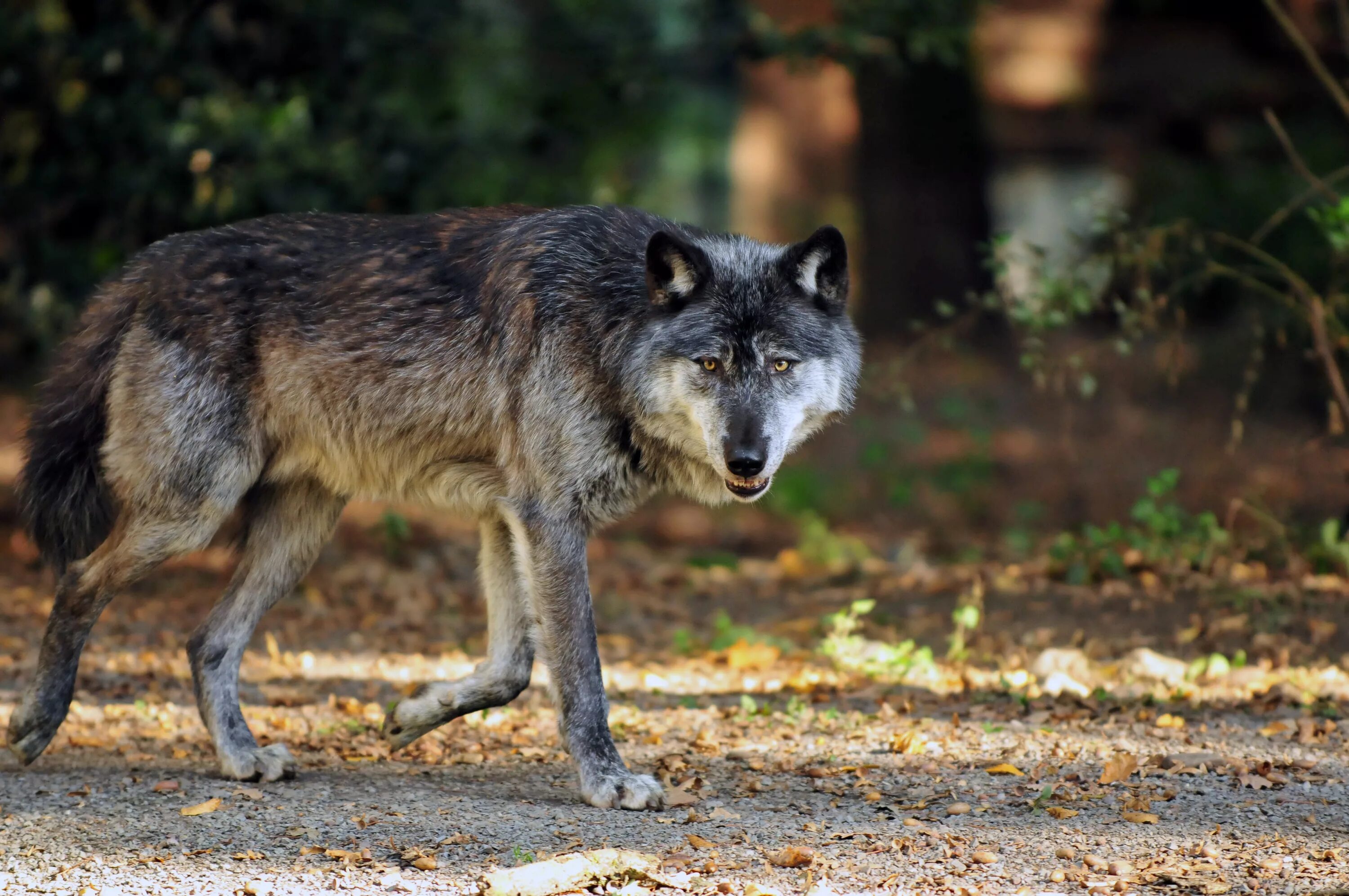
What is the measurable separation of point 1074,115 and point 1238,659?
17.6 m

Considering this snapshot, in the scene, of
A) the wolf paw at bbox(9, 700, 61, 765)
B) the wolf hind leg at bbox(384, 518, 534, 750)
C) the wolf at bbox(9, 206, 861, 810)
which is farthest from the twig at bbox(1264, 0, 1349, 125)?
the wolf paw at bbox(9, 700, 61, 765)

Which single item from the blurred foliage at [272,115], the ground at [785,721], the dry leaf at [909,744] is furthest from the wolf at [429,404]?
the blurred foliage at [272,115]

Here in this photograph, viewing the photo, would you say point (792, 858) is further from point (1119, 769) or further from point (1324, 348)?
point (1324, 348)

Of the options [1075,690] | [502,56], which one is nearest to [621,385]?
[1075,690]

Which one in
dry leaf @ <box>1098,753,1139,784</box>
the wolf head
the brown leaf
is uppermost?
the wolf head

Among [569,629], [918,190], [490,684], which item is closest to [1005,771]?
[569,629]

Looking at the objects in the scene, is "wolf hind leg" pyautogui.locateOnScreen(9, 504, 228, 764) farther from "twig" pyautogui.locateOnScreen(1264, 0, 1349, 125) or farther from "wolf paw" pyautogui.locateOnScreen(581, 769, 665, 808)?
"twig" pyautogui.locateOnScreen(1264, 0, 1349, 125)

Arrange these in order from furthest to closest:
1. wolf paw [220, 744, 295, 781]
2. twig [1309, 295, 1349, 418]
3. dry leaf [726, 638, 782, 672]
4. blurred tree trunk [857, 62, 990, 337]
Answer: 1. blurred tree trunk [857, 62, 990, 337]
2. dry leaf [726, 638, 782, 672]
3. twig [1309, 295, 1349, 418]
4. wolf paw [220, 744, 295, 781]

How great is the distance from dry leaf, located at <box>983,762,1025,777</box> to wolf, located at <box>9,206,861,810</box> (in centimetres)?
121

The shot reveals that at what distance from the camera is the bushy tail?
17.8ft

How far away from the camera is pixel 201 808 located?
4555 millimetres

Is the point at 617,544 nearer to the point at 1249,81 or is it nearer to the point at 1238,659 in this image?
the point at 1238,659

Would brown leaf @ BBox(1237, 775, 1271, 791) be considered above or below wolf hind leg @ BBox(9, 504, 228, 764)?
below

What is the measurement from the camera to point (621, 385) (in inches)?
197
